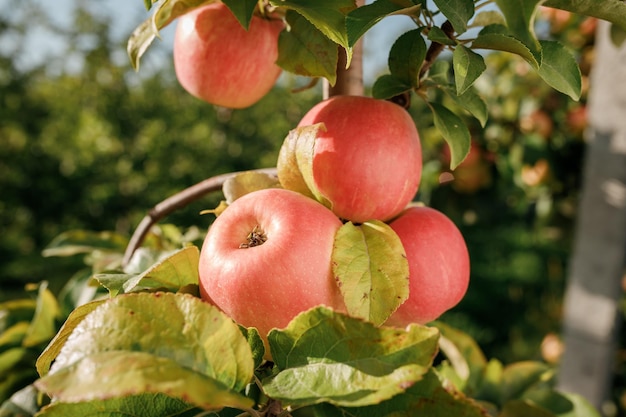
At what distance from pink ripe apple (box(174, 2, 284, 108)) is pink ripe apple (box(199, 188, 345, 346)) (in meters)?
0.19

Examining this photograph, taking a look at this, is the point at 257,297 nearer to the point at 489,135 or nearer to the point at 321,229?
the point at 321,229

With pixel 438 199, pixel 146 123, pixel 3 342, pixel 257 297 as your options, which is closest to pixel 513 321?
pixel 438 199

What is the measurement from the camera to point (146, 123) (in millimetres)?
3021

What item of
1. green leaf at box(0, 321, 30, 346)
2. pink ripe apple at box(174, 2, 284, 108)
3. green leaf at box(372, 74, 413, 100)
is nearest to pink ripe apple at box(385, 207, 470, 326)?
Answer: green leaf at box(372, 74, 413, 100)

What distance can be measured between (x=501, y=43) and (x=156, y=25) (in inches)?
11.7

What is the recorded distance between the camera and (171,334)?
31cm

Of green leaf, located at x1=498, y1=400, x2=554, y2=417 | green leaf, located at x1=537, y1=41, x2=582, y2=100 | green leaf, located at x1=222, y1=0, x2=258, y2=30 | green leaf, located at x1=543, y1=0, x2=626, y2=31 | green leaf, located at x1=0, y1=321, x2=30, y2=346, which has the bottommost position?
green leaf, located at x1=498, y1=400, x2=554, y2=417

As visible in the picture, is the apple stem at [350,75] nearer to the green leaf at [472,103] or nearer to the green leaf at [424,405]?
the green leaf at [472,103]

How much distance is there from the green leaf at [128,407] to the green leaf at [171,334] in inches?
1.9

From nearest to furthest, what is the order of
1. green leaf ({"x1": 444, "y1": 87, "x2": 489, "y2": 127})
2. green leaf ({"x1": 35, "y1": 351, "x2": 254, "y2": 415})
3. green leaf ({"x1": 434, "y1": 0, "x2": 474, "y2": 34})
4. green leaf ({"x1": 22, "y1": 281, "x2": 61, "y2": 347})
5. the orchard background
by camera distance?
green leaf ({"x1": 35, "y1": 351, "x2": 254, "y2": 415}) < green leaf ({"x1": 434, "y1": 0, "x2": 474, "y2": 34}) < green leaf ({"x1": 444, "y1": 87, "x2": 489, "y2": 127}) < green leaf ({"x1": 22, "y1": 281, "x2": 61, "y2": 347}) < the orchard background

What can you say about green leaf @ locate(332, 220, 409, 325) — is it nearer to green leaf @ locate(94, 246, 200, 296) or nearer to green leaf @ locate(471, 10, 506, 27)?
green leaf @ locate(94, 246, 200, 296)

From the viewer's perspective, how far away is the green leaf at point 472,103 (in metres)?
0.49

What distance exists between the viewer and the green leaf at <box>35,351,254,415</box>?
26 centimetres

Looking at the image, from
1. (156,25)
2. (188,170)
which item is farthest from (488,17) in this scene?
(188,170)
